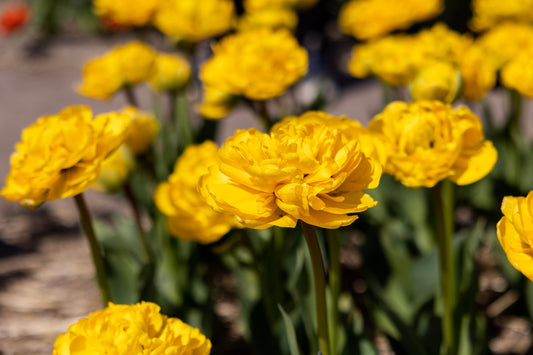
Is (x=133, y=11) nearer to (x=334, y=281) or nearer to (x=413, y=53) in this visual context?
(x=413, y=53)

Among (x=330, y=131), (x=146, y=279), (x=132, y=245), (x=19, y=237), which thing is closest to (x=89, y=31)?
(x=19, y=237)

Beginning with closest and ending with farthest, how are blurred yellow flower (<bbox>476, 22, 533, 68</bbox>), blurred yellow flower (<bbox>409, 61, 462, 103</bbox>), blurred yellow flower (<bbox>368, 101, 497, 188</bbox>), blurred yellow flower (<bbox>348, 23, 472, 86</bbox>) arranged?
blurred yellow flower (<bbox>368, 101, 497, 188</bbox>), blurred yellow flower (<bbox>409, 61, 462, 103</bbox>), blurred yellow flower (<bbox>348, 23, 472, 86</bbox>), blurred yellow flower (<bbox>476, 22, 533, 68</bbox>)

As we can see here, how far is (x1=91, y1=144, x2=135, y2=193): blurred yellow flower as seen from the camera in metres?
0.91

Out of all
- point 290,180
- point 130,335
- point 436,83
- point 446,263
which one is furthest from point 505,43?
point 130,335

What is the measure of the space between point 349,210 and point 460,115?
202 mm

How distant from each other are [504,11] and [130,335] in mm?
1203

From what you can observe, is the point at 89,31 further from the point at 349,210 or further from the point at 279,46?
the point at 349,210

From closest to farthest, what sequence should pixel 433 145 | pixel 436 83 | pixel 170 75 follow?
pixel 433 145 → pixel 436 83 → pixel 170 75

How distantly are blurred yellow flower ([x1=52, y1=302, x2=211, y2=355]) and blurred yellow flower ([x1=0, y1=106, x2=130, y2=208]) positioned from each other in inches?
5.9

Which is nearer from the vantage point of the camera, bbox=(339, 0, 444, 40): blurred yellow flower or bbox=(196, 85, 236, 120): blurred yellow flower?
bbox=(196, 85, 236, 120): blurred yellow flower

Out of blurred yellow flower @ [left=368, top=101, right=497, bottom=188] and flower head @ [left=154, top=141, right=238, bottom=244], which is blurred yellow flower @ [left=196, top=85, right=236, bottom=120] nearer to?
flower head @ [left=154, top=141, right=238, bottom=244]

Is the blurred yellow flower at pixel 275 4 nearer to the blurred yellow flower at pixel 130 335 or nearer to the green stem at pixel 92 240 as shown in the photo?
the green stem at pixel 92 240

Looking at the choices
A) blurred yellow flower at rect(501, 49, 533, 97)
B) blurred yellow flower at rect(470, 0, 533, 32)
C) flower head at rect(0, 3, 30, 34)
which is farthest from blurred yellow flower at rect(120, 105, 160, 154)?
flower head at rect(0, 3, 30, 34)

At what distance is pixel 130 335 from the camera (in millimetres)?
489
